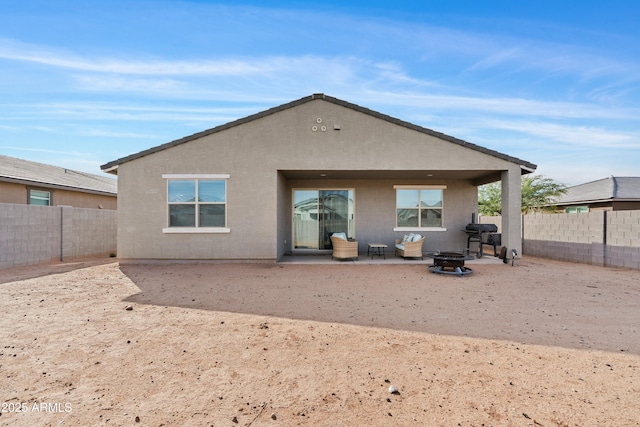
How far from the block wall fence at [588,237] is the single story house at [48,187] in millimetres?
22216

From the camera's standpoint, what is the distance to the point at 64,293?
6.61 meters

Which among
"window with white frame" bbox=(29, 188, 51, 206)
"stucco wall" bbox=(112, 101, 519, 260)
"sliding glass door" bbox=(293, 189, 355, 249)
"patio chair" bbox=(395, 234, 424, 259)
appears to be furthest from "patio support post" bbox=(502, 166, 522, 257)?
"window with white frame" bbox=(29, 188, 51, 206)

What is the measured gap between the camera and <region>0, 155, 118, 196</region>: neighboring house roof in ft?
45.3

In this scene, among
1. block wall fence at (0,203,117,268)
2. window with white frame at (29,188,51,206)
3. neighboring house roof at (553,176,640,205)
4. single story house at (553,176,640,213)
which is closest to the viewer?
block wall fence at (0,203,117,268)

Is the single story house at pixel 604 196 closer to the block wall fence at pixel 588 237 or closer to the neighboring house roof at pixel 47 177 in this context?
the block wall fence at pixel 588 237

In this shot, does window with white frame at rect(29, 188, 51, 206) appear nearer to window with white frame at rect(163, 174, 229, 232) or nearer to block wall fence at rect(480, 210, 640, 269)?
window with white frame at rect(163, 174, 229, 232)

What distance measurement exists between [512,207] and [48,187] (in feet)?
65.9

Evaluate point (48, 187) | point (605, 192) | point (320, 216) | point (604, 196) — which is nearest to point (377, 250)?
point (320, 216)

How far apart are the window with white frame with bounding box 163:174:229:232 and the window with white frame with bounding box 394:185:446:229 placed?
271 inches

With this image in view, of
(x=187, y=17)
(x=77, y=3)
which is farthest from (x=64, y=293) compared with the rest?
(x=187, y=17)

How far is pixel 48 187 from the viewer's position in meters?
15.0

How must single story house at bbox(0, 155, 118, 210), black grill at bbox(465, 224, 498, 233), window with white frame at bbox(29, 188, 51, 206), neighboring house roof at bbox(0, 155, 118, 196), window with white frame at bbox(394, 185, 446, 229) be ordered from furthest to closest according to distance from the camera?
1. window with white frame at bbox(29, 188, 51, 206)
2. neighboring house roof at bbox(0, 155, 118, 196)
3. single story house at bbox(0, 155, 118, 210)
4. window with white frame at bbox(394, 185, 446, 229)
5. black grill at bbox(465, 224, 498, 233)

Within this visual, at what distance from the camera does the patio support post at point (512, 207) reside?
10391 millimetres

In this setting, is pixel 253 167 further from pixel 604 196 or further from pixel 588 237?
pixel 604 196
